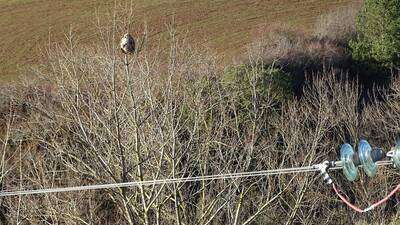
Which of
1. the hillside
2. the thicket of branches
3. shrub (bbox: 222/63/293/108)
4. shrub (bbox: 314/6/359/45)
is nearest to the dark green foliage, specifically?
shrub (bbox: 314/6/359/45)

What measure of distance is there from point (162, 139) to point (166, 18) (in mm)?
26069

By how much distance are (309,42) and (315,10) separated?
951cm

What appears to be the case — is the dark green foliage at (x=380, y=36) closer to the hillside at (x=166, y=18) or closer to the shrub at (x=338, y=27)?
the shrub at (x=338, y=27)

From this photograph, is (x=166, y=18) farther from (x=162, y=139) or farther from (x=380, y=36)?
(x=162, y=139)

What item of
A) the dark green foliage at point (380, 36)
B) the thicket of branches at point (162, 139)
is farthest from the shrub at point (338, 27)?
the thicket of branches at point (162, 139)

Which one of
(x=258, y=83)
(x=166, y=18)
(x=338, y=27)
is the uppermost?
(x=258, y=83)

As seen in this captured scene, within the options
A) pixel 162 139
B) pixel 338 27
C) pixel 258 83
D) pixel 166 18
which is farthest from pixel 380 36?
pixel 162 139

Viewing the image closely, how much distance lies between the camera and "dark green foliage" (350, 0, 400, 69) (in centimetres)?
3053

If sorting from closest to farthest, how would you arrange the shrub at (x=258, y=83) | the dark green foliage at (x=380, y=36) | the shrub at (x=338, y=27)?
the shrub at (x=258, y=83) → the dark green foliage at (x=380, y=36) → the shrub at (x=338, y=27)

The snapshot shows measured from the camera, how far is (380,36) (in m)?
31.1

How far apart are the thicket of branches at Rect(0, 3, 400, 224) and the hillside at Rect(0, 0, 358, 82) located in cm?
1167

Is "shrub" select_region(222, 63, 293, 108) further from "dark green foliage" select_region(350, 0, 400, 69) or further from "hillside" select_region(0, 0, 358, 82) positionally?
"hillside" select_region(0, 0, 358, 82)

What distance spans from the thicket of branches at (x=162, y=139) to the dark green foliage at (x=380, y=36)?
6696 millimetres

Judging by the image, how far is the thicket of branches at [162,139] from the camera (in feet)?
43.3
